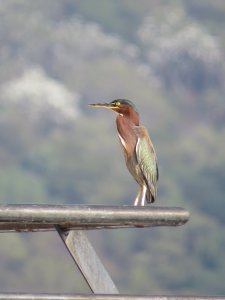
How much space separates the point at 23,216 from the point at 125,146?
235 centimetres

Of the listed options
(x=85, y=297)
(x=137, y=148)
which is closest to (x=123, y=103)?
(x=137, y=148)

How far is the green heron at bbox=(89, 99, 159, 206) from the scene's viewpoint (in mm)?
4273

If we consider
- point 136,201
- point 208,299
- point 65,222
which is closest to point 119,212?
point 65,222

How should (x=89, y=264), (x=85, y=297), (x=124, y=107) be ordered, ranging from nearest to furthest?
(x=85, y=297) → (x=89, y=264) → (x=124, y=107)

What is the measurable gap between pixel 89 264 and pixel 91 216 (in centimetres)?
17

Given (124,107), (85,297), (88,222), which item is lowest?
(85,297)

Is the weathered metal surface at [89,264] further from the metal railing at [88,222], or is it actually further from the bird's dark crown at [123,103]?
the bird's dark crown at [123,103]

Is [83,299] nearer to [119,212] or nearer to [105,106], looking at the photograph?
[119,212]

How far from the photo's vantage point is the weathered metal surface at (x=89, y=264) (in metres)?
2.18

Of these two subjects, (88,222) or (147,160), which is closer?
(88,222)

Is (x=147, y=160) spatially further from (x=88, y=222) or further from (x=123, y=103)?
(x=88, y=222)

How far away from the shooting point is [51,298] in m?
2.01

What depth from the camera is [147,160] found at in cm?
440

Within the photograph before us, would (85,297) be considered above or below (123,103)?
below
